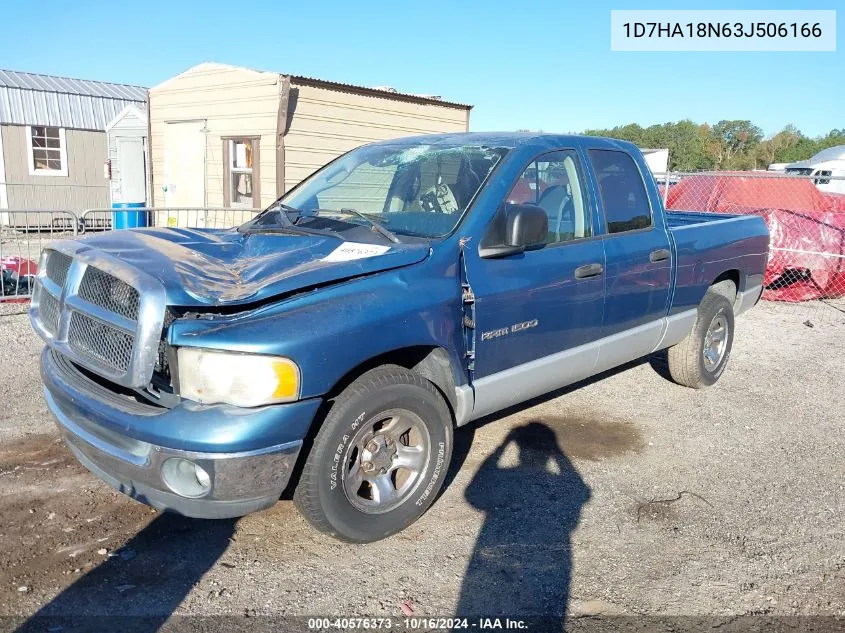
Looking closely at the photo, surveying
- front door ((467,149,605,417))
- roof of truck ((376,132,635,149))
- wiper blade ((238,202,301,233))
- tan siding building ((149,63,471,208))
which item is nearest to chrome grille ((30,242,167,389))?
wiper blade ((238,202,301,233))

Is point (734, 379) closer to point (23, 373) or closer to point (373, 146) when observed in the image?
point (373, 146)

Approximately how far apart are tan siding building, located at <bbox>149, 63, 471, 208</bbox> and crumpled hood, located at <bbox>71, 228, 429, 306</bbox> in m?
7.59

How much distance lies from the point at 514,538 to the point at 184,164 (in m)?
11.8

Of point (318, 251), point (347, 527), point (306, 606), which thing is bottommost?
point (306, 606)

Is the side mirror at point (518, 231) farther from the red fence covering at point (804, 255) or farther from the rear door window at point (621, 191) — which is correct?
the red fence covering at point (804, 255)

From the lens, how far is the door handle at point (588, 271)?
4.26 m

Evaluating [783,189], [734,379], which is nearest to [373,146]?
[734,379]

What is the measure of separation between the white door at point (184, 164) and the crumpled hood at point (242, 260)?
968 centimetres

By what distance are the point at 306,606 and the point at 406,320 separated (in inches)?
51.6

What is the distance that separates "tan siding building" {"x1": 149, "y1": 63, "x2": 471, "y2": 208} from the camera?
11.2 metres

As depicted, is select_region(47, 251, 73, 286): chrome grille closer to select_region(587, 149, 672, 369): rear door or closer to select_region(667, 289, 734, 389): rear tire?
select_region(587, 149, 672, 369): rear door

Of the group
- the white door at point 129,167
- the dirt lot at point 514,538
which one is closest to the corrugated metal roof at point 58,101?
the white door at point 129,167

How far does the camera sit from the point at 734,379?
6.56 m

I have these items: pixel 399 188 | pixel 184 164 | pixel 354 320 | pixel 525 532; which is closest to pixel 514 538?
pixel 525 532
